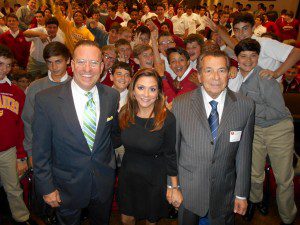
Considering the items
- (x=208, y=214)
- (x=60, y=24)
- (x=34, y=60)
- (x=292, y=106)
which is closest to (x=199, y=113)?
(x=208, y=214)

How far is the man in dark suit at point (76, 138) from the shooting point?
207 centimetres

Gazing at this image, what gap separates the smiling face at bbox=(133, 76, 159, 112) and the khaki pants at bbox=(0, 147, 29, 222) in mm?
1477

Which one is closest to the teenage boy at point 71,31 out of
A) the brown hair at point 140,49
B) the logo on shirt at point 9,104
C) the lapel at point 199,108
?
the brown hair at point 140,49

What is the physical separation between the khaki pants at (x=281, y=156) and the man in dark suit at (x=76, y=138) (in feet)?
5.54

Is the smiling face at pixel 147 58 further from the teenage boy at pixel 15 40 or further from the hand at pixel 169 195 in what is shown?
the teenage boy at pixel 15 40

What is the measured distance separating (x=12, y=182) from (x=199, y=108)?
6.83ft

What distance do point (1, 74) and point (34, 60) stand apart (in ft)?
9.36

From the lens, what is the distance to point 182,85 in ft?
11.2

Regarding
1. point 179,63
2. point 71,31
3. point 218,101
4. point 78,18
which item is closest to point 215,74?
point 218,101

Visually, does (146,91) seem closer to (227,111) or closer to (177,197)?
(227,111)

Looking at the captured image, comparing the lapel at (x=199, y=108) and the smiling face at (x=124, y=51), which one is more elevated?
the smiling face at (x=124, y=51)

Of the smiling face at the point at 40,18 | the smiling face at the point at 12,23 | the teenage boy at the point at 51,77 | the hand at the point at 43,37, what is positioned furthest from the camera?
the smiling face at the point at 40,18

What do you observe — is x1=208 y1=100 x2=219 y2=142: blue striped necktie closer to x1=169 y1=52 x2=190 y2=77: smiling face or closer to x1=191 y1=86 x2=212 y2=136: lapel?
x1=191 y1=86 x2=212 y2=136: lapel

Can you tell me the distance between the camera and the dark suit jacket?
2.07m
